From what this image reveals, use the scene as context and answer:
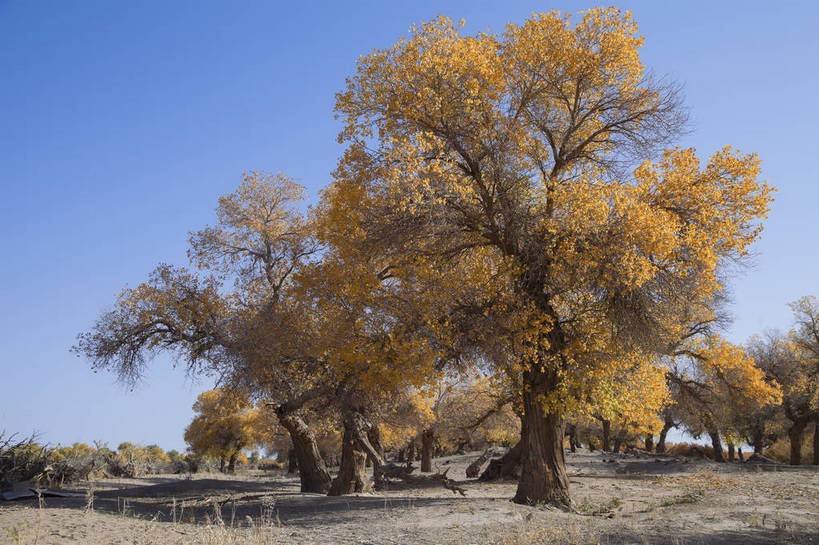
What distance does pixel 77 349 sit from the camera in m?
19.4

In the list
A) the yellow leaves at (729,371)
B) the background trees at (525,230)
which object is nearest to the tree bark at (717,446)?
the yellow leaves at (729,371)

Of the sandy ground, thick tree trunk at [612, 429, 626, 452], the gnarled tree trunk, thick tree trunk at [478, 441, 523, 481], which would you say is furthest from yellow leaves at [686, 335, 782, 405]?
the gnarled tree trunk

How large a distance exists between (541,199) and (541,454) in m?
6.37

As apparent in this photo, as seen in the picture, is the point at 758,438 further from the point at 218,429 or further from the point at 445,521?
the point at 445,521

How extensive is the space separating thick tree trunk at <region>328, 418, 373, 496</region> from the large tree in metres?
6.62

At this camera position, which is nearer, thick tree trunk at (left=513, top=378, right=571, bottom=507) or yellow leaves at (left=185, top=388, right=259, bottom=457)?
thick tree trunk at (left=513, top=378, right=571, bottom=507)

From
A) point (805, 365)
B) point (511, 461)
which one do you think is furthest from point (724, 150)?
point (805, 365)

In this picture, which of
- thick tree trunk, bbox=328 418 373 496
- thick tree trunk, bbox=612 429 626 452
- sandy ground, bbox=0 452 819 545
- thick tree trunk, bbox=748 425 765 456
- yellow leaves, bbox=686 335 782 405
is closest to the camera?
sandy ground, bbox=0 452 819 545

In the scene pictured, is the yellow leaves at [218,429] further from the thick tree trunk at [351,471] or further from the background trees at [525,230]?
the background trees at [525,230]

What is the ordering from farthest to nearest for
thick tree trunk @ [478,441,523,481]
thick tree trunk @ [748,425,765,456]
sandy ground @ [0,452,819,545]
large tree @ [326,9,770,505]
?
thick tree trunk @ [748,425,765,456], thick tree trunk @ [478,441,523,481], large tree @ [326,9,770,505], sandy ground @ [0,452,819,545]

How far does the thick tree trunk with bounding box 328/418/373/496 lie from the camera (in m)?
18.5

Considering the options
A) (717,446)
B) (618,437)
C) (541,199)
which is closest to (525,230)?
(541,199)

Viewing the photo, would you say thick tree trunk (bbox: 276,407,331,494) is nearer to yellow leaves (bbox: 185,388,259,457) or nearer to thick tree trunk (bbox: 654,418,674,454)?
yellow leaves (bbox: 185,388,259,457)

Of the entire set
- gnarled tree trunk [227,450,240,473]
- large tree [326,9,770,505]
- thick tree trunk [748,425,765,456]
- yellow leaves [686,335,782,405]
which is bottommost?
gnarled tree trunk [227,450,240,473]
